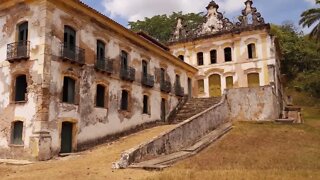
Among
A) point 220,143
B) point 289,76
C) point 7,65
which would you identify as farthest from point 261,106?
point 289,76

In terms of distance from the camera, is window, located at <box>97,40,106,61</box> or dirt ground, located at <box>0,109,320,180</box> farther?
window, located at <box>97,40,106,61</box>

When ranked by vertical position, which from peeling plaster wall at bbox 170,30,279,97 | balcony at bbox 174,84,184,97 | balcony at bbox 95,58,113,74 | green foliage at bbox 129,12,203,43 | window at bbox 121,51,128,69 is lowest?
balcony at bbox 174,84,184,97

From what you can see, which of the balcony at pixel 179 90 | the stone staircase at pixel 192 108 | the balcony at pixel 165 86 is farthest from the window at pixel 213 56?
the balcony at pixel 165 86

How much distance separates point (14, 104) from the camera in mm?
15688

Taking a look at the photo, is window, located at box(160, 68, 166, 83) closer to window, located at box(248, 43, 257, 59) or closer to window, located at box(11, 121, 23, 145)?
window, located at box(248, 43, 257, 59)

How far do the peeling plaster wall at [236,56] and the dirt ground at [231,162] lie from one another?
1221 cm

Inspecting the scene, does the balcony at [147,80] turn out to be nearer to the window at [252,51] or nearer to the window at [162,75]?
the window at [162,75]

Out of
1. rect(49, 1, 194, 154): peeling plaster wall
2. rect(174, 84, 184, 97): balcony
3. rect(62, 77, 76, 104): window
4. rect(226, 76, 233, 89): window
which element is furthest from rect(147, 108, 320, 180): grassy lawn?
rect(226, 76, 233, 89): window

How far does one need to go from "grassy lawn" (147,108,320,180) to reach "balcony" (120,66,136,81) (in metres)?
7.58

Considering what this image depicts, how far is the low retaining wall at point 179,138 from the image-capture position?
38.4 feet

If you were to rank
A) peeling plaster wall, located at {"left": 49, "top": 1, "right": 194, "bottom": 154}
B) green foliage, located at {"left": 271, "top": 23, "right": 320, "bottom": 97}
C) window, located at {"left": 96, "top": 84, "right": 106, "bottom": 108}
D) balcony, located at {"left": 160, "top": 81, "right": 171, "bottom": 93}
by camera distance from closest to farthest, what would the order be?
1. peeling plaster wall, located at {"left": 49, "top": 1, "right": 194, "bottom": 154}
2. window, located at {"left": 96, "top": 84, "right": 106, "bottom": 108}
3. balcony, located at {"left": 160, "top": 81, "right": 171, "bottom": 93}
4. green foliage, located at {"left": 271, "top": 23, "right": 320, "bottom": 97}

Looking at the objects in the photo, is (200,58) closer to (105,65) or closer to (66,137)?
(105,65)

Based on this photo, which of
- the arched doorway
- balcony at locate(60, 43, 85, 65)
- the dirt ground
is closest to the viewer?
the dirt ground

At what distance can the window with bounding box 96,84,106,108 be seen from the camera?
18452 mm
